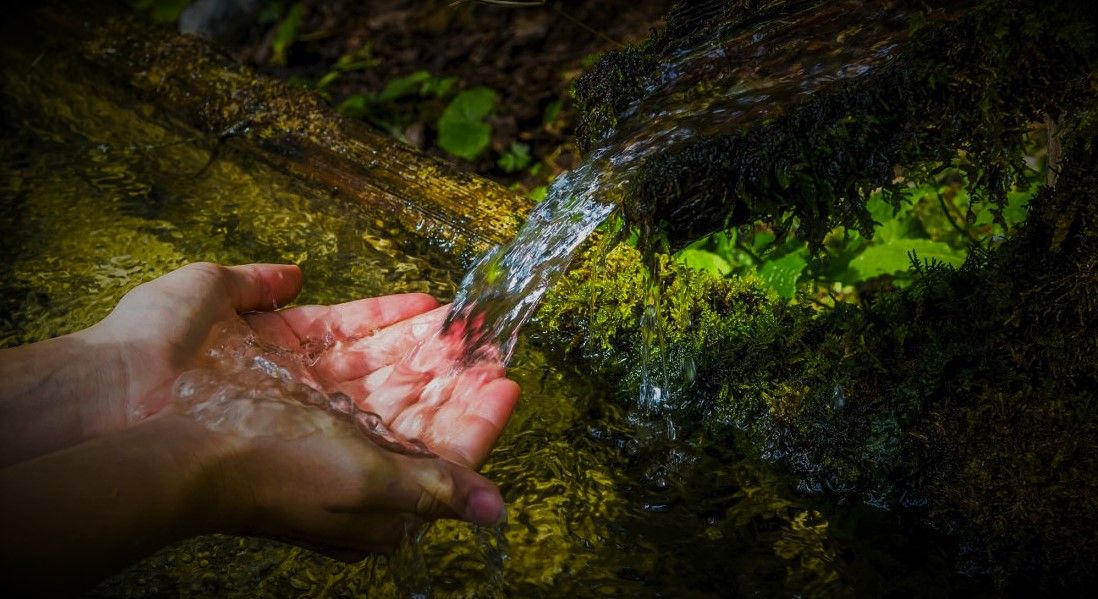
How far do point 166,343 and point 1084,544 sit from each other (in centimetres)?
260

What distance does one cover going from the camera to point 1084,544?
2.04 meters

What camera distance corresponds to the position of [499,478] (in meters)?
2.45

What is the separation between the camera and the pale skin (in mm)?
1560

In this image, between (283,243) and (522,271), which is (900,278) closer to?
(522,271)

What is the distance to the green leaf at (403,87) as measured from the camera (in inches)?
205

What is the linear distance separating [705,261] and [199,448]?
7.54ft

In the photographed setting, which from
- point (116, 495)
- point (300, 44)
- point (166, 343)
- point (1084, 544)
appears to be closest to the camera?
point (116, 495)

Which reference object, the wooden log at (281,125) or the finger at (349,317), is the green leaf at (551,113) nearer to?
the wooden log at (281,125)

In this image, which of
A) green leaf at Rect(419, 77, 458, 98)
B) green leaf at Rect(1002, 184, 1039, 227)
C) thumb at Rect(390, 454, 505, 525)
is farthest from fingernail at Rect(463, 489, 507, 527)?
green leaf at Rect(419, 77, 458, 98)

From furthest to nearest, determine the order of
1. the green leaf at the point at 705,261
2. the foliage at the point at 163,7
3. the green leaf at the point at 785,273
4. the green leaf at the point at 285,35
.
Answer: the foliage at the point at 163,7 < the green leaf at the point at 285,35 < the green leaf at the point at 705,261 < the green leaf at the point at 785,273

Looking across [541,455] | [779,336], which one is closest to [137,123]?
[541,455]

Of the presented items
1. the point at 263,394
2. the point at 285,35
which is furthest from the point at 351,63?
the point at 263,394

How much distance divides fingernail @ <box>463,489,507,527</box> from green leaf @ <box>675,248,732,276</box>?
1758 millimetres

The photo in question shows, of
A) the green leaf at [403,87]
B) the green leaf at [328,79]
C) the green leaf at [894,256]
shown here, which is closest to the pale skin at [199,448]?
the green leaf at [894,256]
